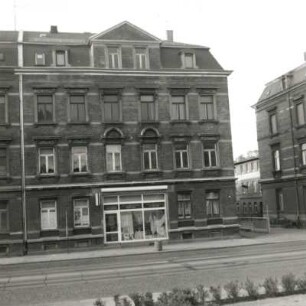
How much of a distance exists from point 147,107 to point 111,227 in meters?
7.99

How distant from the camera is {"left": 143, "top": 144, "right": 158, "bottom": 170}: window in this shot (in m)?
31.6

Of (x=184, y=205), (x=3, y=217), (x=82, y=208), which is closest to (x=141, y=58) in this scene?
(x=184, y=205)

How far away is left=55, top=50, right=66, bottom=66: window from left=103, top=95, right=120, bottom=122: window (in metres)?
3.42

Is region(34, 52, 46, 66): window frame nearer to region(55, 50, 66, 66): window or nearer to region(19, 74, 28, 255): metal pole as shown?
region(55, 50, 66, 66): window

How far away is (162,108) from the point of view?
32062 mm

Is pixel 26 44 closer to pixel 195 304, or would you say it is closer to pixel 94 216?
pixel 94 216

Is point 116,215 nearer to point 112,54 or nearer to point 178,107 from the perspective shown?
point 178,107

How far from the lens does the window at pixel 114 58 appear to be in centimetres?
3173

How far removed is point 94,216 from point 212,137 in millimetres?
9284

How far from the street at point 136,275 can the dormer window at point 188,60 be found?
15.1 m

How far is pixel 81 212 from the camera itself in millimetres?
30344

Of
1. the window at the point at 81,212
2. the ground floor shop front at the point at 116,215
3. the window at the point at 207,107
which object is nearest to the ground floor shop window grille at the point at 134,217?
the ground floor shop front at the point at 116,215

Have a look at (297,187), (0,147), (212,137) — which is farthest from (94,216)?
(297,187)

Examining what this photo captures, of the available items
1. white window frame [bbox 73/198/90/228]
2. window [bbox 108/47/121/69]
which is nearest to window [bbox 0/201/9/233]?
white window frame [bbox 73/198/90/228]
